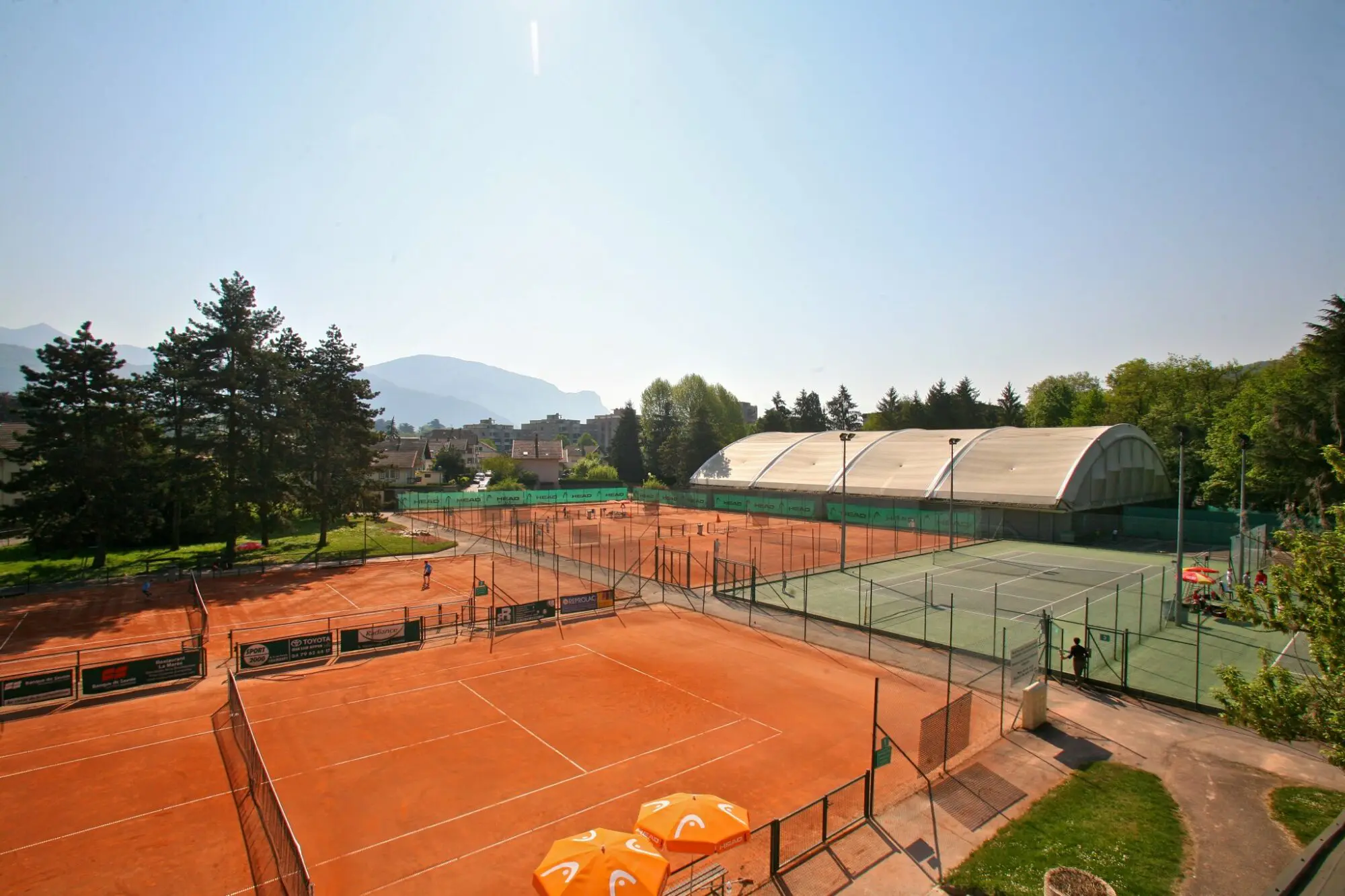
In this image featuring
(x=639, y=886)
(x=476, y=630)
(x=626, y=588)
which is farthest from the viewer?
(x=626, y=588)

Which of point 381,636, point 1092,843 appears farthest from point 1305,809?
point 381,636

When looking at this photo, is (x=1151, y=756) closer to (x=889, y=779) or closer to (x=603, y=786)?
(x=889, y=779)

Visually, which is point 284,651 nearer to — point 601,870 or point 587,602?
point 587,602

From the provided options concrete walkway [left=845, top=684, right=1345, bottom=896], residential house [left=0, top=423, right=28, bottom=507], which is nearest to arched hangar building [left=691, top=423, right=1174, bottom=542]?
concrete walkway [left=845, top=684, right=1345, bottom=896]

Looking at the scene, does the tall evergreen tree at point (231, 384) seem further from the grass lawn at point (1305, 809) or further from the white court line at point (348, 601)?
the grass lawn at point (1305, 809)

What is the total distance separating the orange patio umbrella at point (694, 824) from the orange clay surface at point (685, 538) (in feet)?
83.4

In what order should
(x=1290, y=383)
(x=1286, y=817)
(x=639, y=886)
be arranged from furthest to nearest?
(x=1290, y=383) < (x=1286, y=817) < (x=639, y=886)

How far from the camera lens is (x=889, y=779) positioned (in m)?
15.4

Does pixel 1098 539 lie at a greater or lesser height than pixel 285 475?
lesser

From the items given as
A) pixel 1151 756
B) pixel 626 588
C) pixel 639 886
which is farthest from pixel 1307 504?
pixel 639 886

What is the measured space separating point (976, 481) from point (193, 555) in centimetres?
6154

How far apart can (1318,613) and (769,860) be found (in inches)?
375

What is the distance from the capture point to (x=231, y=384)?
42156 mm

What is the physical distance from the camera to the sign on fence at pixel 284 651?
23.3 metres
